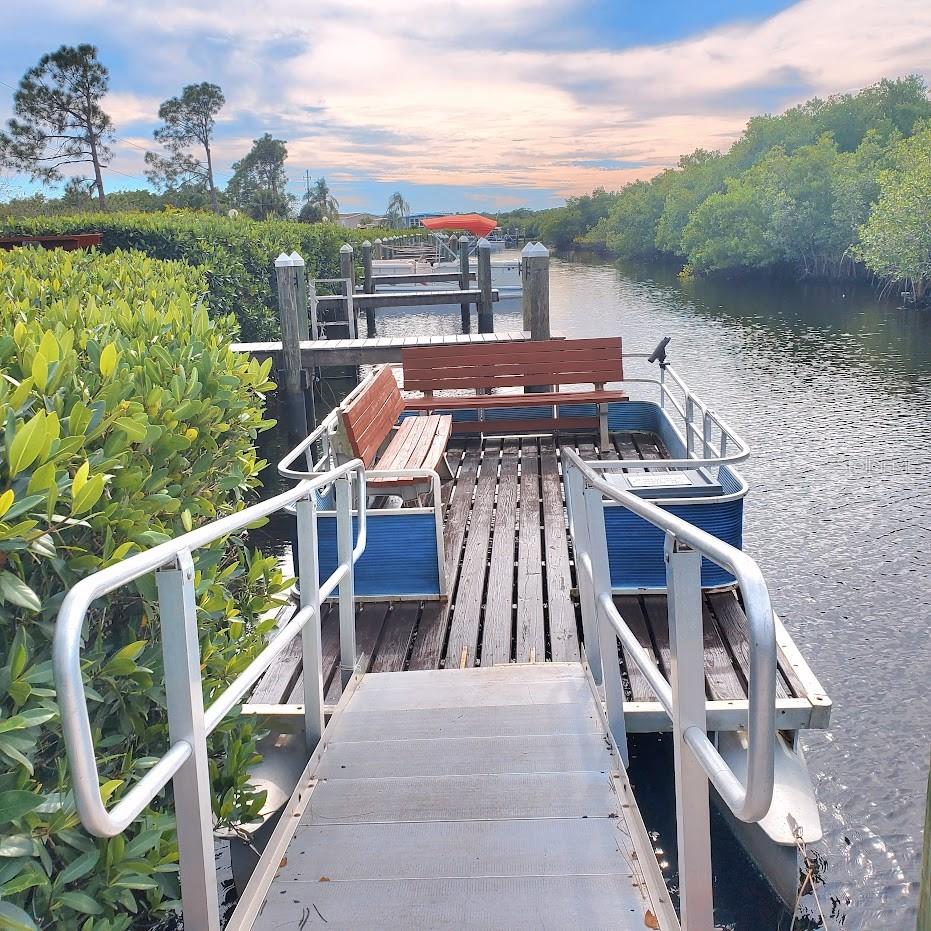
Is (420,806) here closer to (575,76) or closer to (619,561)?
(619,561)

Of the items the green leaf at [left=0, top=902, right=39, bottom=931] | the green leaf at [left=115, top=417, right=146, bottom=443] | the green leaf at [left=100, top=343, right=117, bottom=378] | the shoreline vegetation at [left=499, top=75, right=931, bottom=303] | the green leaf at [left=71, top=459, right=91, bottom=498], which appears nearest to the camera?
the green leaf at [left=0, top=902, right=39, bottom=931]

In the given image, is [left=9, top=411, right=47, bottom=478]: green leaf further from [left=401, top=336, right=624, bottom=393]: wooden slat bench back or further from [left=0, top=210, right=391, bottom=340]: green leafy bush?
[left=0, top=210, right=391, bottom=340]: green leafy bush

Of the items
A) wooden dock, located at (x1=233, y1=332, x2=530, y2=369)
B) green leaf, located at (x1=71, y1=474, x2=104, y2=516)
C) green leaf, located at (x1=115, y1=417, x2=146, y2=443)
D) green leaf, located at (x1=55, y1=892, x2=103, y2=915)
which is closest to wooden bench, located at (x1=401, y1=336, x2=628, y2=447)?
wooden dock, located at (x1=233, y1=332, x2=530, y2=369)

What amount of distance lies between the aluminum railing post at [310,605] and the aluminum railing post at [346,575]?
597 mm

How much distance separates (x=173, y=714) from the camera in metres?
1.67

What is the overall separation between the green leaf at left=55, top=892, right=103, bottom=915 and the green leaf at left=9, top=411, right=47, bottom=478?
2.60ft

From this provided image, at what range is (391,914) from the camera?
196cm

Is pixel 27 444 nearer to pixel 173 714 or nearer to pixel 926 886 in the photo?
pixel 173 714

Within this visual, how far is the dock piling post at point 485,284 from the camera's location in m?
16.3

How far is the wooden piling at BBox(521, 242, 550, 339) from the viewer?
30.2 feet

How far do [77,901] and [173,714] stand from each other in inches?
16.3

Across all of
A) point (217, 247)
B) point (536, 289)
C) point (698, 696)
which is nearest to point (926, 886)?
point (698, 696)

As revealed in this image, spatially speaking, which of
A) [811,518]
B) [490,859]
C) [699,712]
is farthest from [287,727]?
[811,518]

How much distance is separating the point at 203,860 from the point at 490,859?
0.73 m
